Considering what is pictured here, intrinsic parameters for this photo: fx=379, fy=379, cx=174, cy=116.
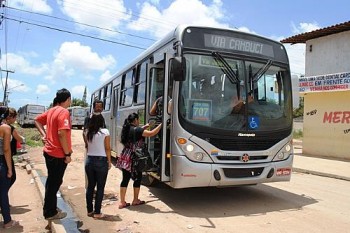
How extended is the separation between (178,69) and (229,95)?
113cm

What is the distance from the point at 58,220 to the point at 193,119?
271 cm

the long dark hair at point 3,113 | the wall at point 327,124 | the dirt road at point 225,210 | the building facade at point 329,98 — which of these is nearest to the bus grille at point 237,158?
the dirt road at point 225,210

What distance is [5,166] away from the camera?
5789 mm

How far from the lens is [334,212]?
670 cm

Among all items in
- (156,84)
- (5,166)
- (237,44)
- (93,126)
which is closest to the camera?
(5,166)

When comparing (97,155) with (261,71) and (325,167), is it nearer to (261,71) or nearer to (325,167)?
(261,71)

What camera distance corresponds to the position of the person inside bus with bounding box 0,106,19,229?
222 inches

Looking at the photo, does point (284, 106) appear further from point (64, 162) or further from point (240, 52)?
point (64, 162)

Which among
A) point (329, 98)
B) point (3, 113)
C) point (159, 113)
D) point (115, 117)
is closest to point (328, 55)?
point (329, 98)

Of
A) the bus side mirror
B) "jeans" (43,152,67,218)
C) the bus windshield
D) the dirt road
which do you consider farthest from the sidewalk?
"jeans" (43,152,67,218)

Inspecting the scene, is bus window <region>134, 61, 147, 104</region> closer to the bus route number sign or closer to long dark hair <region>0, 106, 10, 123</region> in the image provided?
the bus route number sign

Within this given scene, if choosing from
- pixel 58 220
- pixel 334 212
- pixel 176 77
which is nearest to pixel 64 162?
pixel 58 220

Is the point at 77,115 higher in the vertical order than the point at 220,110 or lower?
higher

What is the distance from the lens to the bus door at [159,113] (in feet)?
21.6
